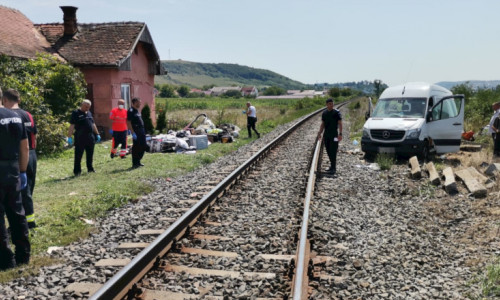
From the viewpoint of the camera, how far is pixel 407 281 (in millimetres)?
4684

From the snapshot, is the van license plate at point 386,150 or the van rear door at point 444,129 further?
the van rear door at point 444,129

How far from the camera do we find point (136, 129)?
11.3 meters

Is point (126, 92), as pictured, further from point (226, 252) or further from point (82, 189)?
point (226, 252)

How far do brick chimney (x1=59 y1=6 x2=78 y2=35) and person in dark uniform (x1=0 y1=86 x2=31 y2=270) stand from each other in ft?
58.4

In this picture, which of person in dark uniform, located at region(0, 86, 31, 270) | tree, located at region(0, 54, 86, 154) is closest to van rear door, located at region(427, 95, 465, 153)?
person in dark uniform, located at region(0, 86, 31, 270)

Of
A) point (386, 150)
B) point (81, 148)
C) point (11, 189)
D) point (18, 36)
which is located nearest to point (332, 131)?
point (386, 150)

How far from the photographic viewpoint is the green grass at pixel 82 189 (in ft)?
19.7

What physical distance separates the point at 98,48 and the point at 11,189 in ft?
52.6

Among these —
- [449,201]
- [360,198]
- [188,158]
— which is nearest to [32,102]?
[188,158]

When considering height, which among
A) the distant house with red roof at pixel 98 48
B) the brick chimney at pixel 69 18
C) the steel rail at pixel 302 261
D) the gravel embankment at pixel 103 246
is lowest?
the gravel embankment at pixel 103 246

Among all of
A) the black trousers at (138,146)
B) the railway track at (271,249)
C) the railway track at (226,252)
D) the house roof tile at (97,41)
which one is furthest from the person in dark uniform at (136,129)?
the house roof tile at (97,41)

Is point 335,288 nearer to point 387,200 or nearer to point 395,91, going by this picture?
point 387,200

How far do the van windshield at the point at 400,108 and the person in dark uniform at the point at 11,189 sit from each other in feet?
36.0

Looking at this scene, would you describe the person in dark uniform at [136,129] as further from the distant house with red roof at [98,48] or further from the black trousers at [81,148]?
the distant house with red roof at [98,48]
